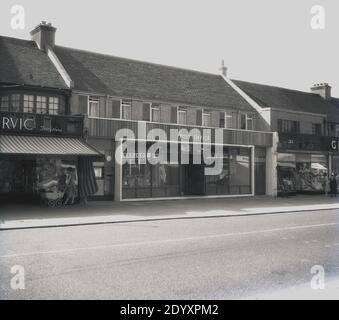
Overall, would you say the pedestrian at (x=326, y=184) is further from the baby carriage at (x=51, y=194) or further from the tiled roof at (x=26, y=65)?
the tiled roof at (x=26, y=65)

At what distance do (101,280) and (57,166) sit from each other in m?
15.7

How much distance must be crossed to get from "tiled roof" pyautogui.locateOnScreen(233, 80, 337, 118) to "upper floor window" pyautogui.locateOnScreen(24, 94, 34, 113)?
687 inches

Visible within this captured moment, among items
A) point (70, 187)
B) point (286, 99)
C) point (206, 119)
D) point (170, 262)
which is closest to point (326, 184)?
point (286, 99)

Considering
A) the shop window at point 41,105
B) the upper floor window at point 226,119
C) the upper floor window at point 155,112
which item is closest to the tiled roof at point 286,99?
the upper floor window at point 226,119

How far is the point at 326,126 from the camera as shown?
Result: 37.1 metres

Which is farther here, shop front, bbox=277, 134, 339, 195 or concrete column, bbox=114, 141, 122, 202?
shop front, bbox=277, 134, 339, 195

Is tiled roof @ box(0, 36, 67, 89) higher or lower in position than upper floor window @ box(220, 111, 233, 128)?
higher

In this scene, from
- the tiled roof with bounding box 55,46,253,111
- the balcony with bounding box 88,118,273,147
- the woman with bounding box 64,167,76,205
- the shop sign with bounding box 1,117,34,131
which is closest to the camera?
the shop sign with bounding box 1,117,34,131

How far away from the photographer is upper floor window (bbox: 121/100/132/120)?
26.1m

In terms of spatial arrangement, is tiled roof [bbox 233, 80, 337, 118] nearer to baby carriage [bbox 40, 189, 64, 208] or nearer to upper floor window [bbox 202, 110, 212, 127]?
upper floor window [bbox 202, 110, 212, 127]

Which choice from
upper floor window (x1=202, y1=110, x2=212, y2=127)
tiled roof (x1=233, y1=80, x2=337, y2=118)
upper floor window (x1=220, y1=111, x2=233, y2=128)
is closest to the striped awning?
upper floor window (x1=202, y1=110, x2=212, y2=127)

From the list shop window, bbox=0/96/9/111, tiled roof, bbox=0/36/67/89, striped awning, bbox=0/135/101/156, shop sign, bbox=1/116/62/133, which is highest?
tiled roof, bbox=0/36/67/89

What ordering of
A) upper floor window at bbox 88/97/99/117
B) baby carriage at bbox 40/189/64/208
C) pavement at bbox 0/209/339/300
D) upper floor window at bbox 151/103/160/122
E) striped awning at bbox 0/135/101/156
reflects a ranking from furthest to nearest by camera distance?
upper floor window at bbox 151/103/160/122 < upper floor window at bbox 88/97/99/117 < baby carriage at bbox 40/189/64/208 < striped awning at bbox 0/135/101/156 < pavement at bbox 0/209/339/300
